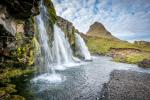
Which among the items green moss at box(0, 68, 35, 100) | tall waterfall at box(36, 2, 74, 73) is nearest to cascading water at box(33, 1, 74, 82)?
tall waterfall at box(36, 2, 74, 73)

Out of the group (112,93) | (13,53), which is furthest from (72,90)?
(13,53)

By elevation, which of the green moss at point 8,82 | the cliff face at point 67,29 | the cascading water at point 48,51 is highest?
the cliff face at point 67,29

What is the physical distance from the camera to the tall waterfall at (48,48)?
55.4m

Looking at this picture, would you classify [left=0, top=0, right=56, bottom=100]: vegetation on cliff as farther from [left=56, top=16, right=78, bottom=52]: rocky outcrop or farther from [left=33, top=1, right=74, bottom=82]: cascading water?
[left=56, top=16, right=78, bottom=52]: rocky outcrop

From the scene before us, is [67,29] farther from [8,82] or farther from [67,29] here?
[8,82]

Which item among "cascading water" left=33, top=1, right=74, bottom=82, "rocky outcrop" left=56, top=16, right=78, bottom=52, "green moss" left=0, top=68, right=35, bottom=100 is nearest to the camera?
"green moss" left=0, top=68, right=35, bottom=100

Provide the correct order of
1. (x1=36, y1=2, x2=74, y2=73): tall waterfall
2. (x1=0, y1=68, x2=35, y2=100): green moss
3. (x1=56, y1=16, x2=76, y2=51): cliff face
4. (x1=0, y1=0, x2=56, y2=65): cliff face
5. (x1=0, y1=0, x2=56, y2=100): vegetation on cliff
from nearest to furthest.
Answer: (x1=0, y1=68, x2=35, y2=100): green moss → (x1=0, y1=0, x2=56, y2=100): vegetation on cliff → (x1=0, y1=0, x2=56, y2=65): cliff face → (x1=36, y1=2, x2=74, y2=73): tall waterfall → (x1=56, y1=16, x2=76, y2=51): cliff face

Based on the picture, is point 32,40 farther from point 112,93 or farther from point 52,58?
point 112,93

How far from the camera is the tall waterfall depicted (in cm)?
5538

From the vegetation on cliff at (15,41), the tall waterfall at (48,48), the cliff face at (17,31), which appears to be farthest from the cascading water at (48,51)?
A: the cliff face at (17,31)

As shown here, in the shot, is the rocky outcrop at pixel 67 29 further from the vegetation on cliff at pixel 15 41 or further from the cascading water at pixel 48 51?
the vegetation on cliff at pixel 15 41

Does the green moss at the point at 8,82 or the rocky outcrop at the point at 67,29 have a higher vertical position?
the rocky outcrop at the point at 67,29

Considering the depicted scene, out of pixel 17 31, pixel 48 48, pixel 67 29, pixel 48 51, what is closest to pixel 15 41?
pixel 17 31

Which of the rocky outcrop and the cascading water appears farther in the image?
the rocky outcrop
